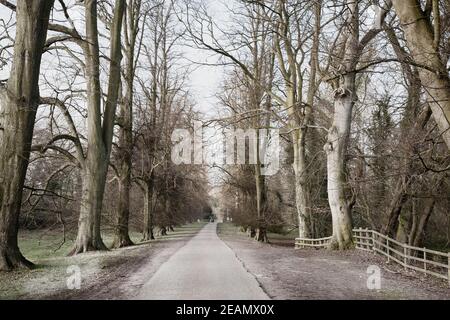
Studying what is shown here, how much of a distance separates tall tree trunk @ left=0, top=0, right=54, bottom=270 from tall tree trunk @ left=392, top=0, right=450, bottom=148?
342 inches

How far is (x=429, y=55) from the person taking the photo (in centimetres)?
807

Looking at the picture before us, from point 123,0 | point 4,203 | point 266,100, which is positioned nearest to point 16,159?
point 4,203

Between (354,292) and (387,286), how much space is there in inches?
48.9

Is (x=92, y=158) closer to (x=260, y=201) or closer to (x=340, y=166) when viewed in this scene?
(x=340, y=166)

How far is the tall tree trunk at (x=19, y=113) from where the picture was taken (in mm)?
10859

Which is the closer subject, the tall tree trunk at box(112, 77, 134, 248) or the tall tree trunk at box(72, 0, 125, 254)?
the tall tree trunk at box(72, 0, 125, 254)

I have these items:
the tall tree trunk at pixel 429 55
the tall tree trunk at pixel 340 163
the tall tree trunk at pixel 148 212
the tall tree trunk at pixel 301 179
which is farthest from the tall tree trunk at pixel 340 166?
the tall tree trunk at pixel 148 212

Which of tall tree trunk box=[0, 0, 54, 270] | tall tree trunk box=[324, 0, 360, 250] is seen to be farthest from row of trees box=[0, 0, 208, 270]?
tall tree trunk box=[324, 0, 360, 250]

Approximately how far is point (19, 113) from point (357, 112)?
18.2m

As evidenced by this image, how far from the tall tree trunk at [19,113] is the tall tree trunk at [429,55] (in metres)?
8.68

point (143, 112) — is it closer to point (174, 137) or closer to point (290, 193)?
point (174, 137)

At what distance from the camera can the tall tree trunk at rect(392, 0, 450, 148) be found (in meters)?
7.96

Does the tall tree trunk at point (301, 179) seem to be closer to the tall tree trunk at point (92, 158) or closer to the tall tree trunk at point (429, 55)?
the tall tree trunk at point (92, 158)

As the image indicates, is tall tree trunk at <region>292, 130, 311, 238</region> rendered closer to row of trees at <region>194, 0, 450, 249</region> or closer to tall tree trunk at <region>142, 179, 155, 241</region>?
row of trees at <region>194, 0, 450, 249</region>
